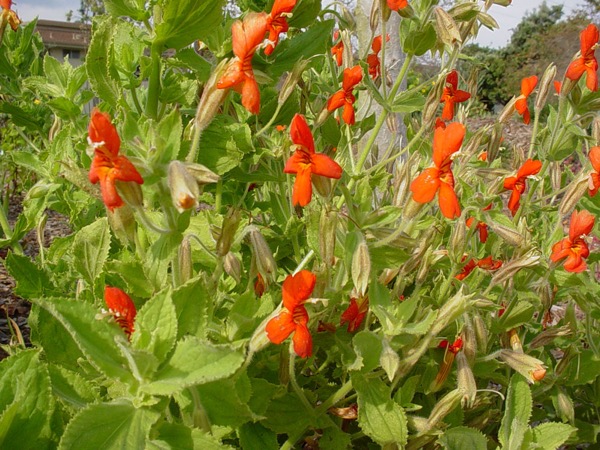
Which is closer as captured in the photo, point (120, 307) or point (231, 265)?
point (120, 307)

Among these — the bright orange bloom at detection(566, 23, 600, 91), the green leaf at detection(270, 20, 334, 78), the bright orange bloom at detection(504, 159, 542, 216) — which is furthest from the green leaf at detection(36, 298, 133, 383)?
the bright orange bloom at detection(566, 23, 600, 91)

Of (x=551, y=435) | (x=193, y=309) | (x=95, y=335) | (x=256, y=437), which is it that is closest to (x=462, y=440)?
(x=551, y=435)

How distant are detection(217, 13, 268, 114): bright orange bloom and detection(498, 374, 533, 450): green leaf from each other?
35.6 inches

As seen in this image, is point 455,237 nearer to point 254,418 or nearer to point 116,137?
point 254,418

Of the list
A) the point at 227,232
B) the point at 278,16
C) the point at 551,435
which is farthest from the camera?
the point at 551,435

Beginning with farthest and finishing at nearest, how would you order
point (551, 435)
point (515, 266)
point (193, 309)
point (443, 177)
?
1. point (515, 266)
2. point (551, 435)
3. point (443, 177)
4. point (193, 309)

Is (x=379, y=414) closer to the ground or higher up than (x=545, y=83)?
closer to the ground

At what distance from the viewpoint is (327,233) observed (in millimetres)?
1300

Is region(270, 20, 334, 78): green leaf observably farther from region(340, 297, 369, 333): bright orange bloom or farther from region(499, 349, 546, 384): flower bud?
region(499, 349, 546, 384): flower bud

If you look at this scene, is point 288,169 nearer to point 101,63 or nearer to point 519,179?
point 101,63

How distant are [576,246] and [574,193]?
0.92 ft

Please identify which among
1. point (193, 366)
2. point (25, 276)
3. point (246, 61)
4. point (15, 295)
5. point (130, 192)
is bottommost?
point (15, 295)

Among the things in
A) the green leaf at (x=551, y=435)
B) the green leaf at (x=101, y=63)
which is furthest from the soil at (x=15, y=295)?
the green leaf at (x=551, y=435)

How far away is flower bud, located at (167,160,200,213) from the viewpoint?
0.97 meters
